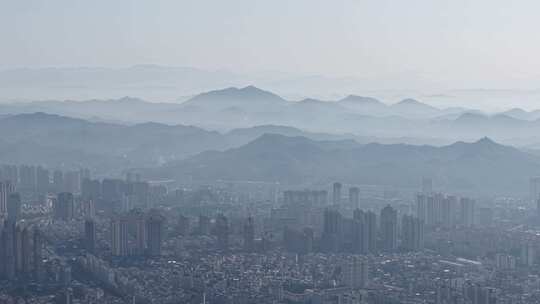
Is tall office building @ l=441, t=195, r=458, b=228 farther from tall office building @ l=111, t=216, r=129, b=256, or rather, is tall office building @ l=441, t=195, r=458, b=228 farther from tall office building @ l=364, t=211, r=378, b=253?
tall office building @ l=111, t=216, r=129, b=256

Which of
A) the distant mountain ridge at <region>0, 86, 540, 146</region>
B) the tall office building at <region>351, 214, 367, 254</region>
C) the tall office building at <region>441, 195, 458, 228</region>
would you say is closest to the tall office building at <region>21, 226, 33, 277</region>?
the tall office building at <region>351, 214, 367, 254</region>

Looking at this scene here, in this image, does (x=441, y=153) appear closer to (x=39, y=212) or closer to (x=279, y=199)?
(x=279, y=199)

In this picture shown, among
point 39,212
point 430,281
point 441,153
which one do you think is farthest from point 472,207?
point 441,153

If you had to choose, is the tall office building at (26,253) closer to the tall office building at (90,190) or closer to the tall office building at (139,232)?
the tall office building at (139,232)

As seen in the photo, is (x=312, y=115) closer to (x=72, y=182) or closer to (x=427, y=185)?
(x=427, y=185)

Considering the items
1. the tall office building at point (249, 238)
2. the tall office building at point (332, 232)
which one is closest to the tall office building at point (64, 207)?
the tall office building at point (249, 238)
